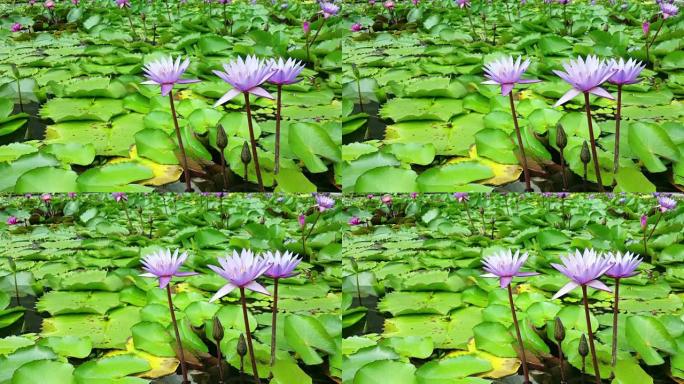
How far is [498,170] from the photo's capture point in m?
2.35

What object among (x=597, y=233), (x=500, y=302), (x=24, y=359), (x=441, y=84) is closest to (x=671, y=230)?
(x=597, y=233)

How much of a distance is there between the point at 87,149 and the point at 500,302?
1.54 metres

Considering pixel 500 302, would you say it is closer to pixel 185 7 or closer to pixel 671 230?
pixel 671 230

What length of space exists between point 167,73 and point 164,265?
683mm

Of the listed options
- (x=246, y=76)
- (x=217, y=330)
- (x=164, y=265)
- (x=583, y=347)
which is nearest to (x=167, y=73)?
(x=246, y=76)

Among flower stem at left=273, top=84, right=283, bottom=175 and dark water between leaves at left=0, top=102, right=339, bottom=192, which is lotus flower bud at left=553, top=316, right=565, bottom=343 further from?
flower stem at left=273, top=84, right=283, bottom=175

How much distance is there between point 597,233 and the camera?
8.08 feet

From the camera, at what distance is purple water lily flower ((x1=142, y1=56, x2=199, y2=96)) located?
94.9 inches

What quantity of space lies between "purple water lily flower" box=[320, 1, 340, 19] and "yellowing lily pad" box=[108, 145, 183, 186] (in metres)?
0.87

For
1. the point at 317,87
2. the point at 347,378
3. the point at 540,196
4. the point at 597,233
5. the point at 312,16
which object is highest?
the point at 312,16

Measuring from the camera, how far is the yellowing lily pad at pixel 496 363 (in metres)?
2.31

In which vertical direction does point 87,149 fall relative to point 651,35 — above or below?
below

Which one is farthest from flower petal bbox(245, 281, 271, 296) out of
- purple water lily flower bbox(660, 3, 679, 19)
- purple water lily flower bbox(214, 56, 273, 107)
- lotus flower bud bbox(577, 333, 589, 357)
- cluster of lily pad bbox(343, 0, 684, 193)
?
purple water lily flower bbox(660, 3, 679, 19)

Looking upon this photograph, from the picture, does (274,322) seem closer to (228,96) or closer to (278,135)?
(278,135)
